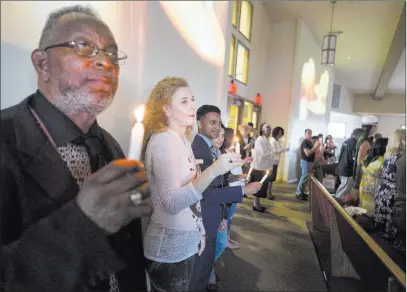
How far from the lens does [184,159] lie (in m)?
0.45

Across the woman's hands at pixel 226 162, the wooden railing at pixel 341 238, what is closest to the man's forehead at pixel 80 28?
the woman's hands at pixel 226 162

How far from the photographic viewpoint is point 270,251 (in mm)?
715

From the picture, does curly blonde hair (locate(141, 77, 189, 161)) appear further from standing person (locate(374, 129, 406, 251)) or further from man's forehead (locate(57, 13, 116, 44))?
standing person (locate(374, 129, 406, 251))

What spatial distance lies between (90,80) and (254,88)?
1.41 ft

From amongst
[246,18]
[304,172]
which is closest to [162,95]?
[246,18]

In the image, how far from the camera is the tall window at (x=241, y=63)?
0.53m

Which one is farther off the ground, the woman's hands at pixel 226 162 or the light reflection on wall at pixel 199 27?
the light reflection on wall at pixel 199 27

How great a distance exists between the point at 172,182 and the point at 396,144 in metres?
0.96

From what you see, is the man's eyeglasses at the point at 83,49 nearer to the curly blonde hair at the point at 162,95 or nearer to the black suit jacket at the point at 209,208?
the curly blonde hair at the point at 162,95

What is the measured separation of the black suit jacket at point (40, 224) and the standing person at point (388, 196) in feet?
3.54

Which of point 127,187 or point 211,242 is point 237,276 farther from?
point 127,187

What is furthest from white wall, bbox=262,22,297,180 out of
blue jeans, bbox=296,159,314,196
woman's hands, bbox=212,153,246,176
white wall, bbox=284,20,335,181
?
woman's hands, bbox=212,153,246,176

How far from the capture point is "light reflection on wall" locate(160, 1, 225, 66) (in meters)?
0.37

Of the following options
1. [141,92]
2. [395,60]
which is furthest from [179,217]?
[395,60]
